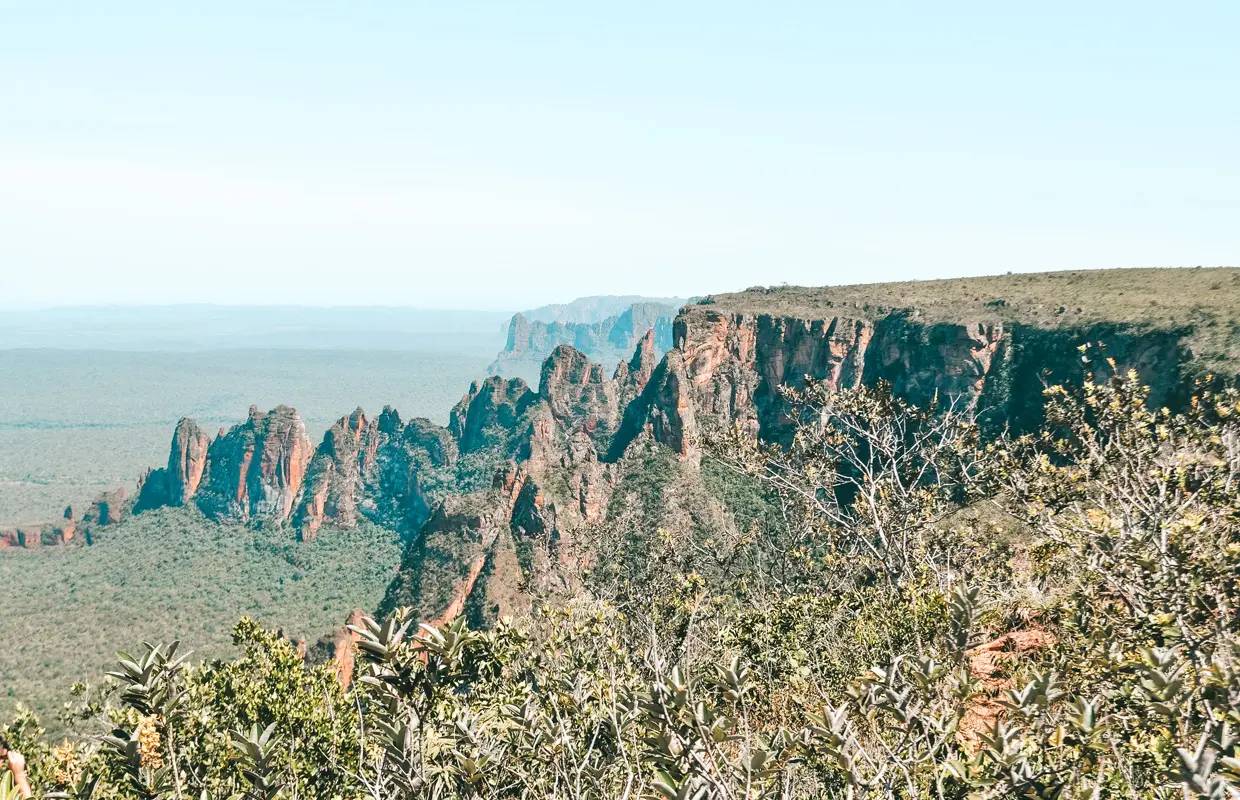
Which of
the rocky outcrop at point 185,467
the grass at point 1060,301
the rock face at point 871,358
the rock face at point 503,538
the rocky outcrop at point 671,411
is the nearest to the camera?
the grass at point 1060,301

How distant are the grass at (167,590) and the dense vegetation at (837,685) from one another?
5832cm

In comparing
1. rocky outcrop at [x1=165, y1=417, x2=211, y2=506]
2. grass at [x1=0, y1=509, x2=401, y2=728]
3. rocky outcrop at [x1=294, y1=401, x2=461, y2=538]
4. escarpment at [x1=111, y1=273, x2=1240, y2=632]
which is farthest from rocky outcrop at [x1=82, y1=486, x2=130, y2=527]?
rocky outcrop at [x1=294, y1=401, x2=461, y2=538]

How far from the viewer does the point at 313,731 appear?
583 inches

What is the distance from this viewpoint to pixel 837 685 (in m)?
16.9

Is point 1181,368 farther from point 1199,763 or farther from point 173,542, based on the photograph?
point 173,542

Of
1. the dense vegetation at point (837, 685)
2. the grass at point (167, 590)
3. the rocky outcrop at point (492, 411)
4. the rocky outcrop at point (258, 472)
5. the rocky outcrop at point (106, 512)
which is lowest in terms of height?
the grass at point (167, 590)

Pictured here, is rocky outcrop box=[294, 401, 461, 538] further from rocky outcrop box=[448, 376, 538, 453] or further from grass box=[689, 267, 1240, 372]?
grass box=[689, 267, 1240, 372]

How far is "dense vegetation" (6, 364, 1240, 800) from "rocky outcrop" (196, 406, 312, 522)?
118 meters

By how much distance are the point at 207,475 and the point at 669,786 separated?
481 feet

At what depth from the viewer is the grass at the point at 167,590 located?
7425cm

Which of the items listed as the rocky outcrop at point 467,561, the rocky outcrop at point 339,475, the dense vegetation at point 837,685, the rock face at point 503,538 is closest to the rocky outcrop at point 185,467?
the rocky outcrop at point 339,475

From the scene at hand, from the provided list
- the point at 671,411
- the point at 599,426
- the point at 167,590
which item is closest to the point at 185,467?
the point at 167,590

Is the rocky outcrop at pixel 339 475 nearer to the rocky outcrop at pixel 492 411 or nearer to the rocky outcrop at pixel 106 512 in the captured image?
the rocky outcrop at pixel 492 411

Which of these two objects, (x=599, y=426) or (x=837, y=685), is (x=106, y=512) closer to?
(x=599, y=426)
